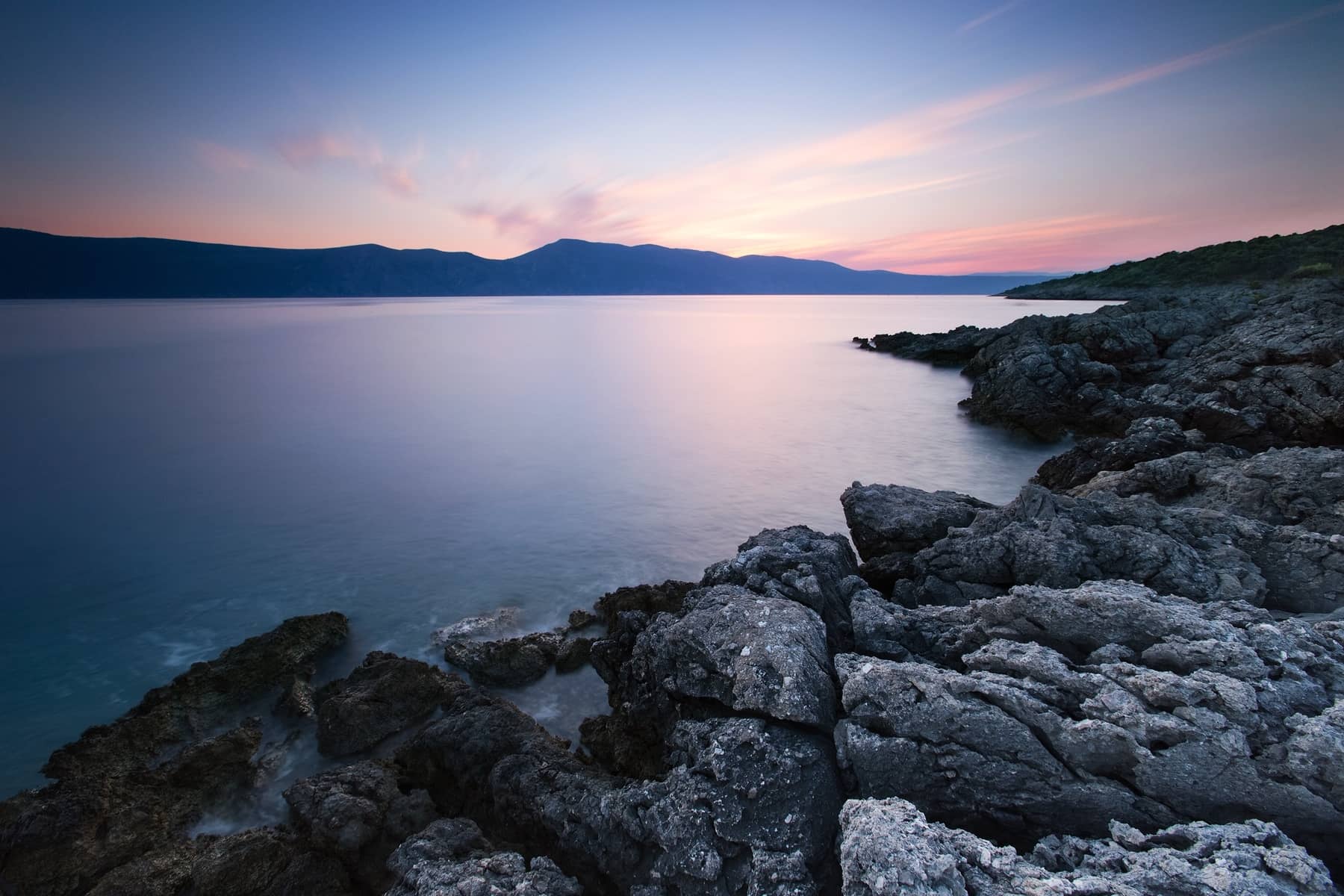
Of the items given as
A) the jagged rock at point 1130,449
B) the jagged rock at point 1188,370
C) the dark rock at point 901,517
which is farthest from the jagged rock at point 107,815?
the jagged rock at point 1188,370

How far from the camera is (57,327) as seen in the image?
50500 millimetres

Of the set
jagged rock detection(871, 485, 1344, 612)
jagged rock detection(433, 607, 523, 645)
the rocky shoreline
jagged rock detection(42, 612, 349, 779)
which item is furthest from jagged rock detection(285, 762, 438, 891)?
jagged rock detection(871, 485, 1344, 612)

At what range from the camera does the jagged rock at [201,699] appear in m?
5.27

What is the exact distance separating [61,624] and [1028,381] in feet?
70.4

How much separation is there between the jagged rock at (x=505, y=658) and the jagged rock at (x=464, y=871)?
2.63 meters

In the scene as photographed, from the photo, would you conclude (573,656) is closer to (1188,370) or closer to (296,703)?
(296,703)

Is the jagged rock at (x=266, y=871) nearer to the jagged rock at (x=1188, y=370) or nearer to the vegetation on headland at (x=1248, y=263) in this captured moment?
the jagged rock at (x=1188, y=370)

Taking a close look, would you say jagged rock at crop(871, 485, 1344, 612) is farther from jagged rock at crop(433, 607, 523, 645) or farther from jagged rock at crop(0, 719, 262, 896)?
jagged rock at crop(0, 719, 262, 896)

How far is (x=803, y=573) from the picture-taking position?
5559mm

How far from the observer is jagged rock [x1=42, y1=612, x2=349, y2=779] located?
527 cm

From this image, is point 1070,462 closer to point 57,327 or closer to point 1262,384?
point 1262,384

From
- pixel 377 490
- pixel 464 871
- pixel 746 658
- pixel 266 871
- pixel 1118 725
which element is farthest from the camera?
pixel 377 490

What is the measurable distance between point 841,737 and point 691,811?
1.05 metres

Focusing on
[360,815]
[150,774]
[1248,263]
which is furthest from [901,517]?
[1248,263]
